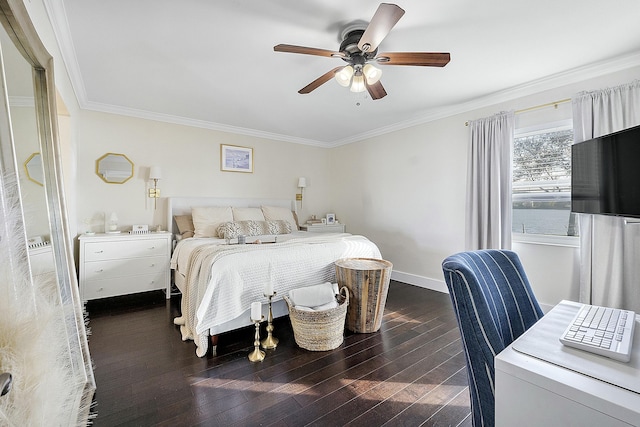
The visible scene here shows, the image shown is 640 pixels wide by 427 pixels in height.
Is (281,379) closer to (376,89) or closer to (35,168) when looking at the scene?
(35,168)

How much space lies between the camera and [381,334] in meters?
2.47

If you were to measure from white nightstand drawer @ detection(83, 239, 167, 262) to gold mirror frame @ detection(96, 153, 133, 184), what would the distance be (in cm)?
93

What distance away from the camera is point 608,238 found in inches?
94.2

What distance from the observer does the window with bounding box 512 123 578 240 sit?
2.77 metres

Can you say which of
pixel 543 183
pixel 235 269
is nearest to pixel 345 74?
pixel 235 269

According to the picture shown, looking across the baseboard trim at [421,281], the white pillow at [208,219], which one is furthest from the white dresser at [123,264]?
the baseboard trim at [421,281]

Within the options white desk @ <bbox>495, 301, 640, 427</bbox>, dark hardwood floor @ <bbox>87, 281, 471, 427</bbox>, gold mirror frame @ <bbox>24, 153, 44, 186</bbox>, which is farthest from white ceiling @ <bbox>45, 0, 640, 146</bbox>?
dark hardwood floor @ <bbox>87, 281, 471, 427</bbox>

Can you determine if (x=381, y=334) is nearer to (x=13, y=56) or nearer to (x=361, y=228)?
(x=361, y=228)

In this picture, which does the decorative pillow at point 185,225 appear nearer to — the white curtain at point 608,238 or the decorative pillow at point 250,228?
the decorative pillow at point 250,228

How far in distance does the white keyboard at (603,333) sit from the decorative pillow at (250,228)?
315cm

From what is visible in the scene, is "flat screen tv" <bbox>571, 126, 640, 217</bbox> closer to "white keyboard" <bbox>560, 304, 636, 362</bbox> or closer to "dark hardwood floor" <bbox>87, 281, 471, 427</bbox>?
"white keyboard" <bbox>560, 304, 636, 362</bbox>

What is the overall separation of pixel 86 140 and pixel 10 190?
3.21m

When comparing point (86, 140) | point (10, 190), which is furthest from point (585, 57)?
point (86, 140)

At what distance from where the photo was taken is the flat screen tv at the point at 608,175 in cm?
155
